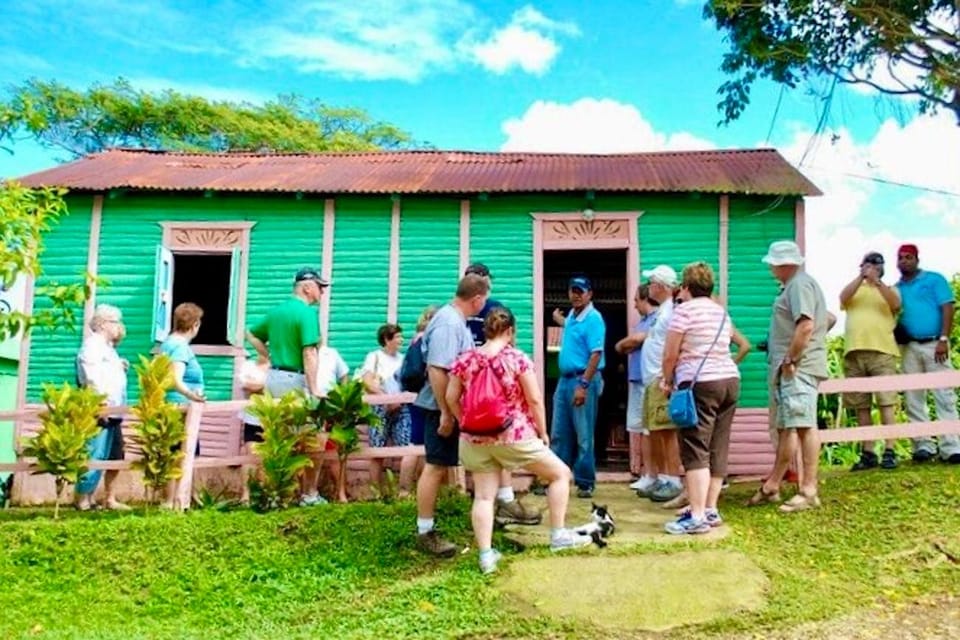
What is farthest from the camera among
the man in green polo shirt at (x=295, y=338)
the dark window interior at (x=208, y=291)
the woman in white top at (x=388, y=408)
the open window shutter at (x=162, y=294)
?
the dark window interior at (x=208, y=291)

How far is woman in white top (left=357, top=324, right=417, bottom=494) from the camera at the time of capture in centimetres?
645

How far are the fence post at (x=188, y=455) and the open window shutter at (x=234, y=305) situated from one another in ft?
7.38

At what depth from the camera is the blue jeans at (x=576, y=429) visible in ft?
20.3

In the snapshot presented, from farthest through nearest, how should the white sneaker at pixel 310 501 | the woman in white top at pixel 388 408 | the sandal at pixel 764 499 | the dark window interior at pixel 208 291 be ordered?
the dark window interior at pixel 208 291 → the woman in white top at pixel 388 408 → the white sneaker at pixel 310 501 → the sandal at pixel 764 499

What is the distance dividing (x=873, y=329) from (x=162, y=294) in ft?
22.8

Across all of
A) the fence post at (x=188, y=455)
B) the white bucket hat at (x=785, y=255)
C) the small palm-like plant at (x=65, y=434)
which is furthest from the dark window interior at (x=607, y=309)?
the small palm-like plant at (x=65, y=434)

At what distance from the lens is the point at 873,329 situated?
21.6 ft

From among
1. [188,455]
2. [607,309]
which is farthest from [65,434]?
[607,309]

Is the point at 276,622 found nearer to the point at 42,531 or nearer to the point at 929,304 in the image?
the point at 42,531

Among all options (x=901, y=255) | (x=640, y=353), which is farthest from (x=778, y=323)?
(x=901, y=255)

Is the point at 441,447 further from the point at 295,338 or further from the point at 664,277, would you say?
the point at 664,277

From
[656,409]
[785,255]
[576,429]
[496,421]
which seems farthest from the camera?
[576,429]

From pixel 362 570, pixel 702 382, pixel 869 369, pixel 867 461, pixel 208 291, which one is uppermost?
pixel 208 291

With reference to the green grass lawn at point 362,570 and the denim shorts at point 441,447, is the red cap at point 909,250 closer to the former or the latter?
the green grass lawn at point 362,570
